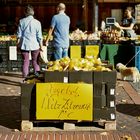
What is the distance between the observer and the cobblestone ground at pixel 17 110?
7344 millimetres

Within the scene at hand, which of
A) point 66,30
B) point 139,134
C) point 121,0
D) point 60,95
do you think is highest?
point 121,0

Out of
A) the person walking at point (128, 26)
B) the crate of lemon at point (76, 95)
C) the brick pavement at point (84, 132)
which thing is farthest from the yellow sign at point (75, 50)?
the crate of lemon at point (76, 95)

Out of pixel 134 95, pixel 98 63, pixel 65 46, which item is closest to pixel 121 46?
pixel 65 46

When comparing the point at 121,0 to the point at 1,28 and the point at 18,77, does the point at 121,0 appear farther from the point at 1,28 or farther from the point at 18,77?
the point at 18,77

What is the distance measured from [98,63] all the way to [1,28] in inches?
481

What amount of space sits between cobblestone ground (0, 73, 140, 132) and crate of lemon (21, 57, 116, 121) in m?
0.49

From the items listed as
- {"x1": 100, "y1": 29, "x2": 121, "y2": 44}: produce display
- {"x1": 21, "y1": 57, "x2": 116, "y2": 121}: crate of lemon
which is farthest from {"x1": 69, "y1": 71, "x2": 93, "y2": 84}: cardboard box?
{"x1": 100, "y1": 29, "x2": 121, "y2": 44}: produce display

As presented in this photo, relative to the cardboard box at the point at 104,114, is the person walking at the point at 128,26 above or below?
above

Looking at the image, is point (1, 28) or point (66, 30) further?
point (1, 28)

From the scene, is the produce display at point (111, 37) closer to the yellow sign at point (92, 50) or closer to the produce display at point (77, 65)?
the yellow sign at point (92, 50)

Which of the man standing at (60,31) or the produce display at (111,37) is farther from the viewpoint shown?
the produce display at (111,37)

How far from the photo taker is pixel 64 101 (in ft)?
22.7

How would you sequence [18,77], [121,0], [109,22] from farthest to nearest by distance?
[121,0], [109,22], [18,77]

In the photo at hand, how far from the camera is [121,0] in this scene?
18.9 m
